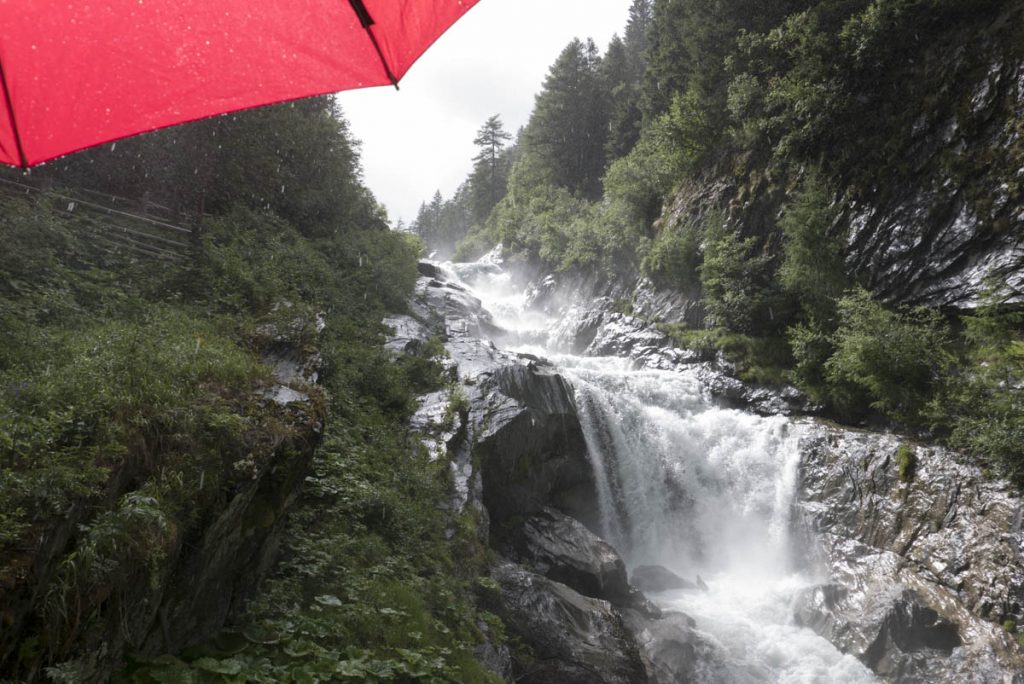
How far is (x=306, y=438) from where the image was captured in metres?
5.03

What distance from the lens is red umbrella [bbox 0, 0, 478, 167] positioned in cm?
200

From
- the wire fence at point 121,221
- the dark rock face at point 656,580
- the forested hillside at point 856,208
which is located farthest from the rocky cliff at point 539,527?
the forested hillside at point 856,208

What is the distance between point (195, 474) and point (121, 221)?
9781 mm

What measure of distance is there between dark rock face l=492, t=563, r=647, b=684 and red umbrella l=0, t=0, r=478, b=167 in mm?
7078

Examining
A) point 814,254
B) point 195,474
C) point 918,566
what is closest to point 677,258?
point 814,254

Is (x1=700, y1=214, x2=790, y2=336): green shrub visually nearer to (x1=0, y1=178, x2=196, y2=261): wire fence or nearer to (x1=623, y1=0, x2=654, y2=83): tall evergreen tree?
(x1=0, y1=178, x2=196, y2=261): wire fence

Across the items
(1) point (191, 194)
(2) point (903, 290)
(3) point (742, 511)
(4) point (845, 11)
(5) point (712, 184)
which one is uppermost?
(4) point (845, 11)

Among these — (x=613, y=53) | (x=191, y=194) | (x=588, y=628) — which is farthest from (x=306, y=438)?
(x=613, y=53)

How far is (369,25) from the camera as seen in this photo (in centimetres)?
208

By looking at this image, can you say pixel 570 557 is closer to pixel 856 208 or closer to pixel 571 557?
pixel 571 557

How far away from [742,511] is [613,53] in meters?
38.1

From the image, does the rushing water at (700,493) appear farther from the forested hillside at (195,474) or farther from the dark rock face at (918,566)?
the forested hillside at (195,474)

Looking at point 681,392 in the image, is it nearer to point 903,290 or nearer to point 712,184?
point 903,290

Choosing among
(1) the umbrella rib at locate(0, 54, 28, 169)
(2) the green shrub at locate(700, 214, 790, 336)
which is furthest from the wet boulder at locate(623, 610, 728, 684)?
(2) the green shrub at locate(700, 214, 790, 336)
